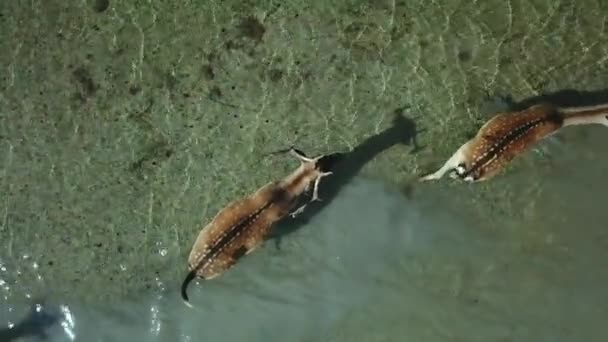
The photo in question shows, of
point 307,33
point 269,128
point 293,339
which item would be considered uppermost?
point 307,33

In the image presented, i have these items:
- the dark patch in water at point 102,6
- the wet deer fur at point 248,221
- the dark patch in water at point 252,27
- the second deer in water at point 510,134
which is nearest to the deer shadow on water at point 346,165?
the wet deer fur at point 248,221

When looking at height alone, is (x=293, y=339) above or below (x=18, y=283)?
below

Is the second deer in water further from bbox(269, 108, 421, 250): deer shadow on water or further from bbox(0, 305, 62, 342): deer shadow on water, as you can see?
bbox(0, 305, 62, 342): deer shadow on water

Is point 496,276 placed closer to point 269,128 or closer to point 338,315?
point 338,315

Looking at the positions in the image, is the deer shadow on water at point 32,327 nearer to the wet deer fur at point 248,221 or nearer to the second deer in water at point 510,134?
the wet deer fur at point 248,221

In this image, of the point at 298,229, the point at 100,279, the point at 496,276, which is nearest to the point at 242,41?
the point at 298,229

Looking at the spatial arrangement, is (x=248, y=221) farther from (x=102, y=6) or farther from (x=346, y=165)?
(x=102, y=6)

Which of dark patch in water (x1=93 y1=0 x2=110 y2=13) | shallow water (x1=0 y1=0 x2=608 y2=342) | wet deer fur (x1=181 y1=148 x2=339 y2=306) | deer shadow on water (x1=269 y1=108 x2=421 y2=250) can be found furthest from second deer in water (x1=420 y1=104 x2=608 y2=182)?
dark patch in water (x1=93 y1=0 x2=110 y2=13)

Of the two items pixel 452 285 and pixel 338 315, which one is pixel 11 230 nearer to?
pixel 338 315
